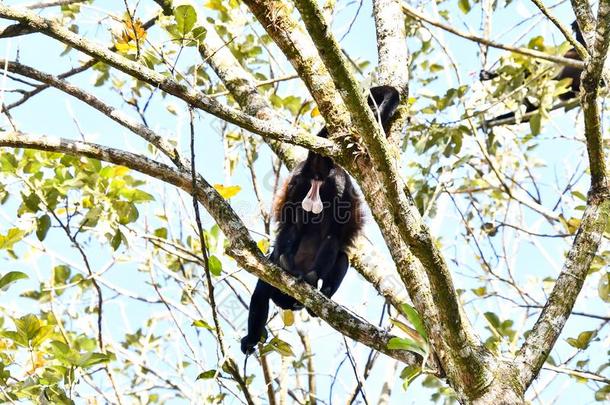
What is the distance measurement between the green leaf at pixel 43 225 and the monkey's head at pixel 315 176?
1597 millimetres

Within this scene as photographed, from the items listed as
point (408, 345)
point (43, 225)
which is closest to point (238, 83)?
point (43, 225)

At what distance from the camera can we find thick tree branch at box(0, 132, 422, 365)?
10.4 feet

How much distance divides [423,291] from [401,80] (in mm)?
1355

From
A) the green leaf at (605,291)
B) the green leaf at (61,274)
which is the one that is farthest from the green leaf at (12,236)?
the green leaf at (605,291)

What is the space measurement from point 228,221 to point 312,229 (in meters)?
2.12

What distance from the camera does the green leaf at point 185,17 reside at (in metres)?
3.39

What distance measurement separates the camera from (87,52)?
3.14 metres

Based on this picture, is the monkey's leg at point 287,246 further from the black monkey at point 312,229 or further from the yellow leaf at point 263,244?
the yellow leaf at point 263,244

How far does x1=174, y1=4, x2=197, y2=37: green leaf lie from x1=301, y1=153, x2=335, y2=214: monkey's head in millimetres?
1649

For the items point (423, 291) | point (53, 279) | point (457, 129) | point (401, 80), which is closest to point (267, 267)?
point (423, 291)

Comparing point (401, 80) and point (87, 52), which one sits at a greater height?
point (401, 80)

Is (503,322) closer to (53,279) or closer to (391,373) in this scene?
(391,373)

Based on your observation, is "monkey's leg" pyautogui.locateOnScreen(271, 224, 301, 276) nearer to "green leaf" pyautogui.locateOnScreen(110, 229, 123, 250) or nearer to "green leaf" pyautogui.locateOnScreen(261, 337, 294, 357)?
"green leaf" pyautogui.locateOnScreen(110, 229, 123, 250)

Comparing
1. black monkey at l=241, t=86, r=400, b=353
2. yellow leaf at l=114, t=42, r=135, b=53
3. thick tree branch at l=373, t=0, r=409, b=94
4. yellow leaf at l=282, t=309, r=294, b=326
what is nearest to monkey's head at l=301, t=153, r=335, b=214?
black monkey at l=241, t=86, r=400, b=353
